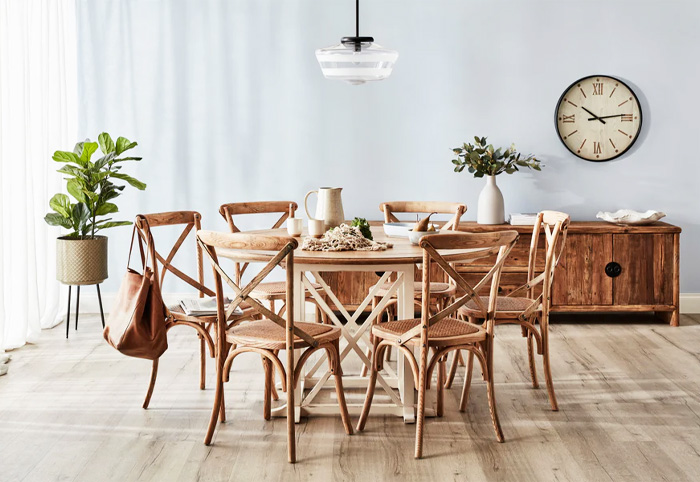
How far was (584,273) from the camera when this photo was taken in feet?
15.7

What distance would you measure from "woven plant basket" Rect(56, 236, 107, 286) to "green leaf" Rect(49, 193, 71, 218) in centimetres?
15

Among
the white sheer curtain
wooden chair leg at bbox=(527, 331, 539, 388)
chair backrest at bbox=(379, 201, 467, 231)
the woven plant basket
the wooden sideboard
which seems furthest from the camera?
the wooden sideboard

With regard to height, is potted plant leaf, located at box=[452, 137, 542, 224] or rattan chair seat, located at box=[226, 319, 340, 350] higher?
potted plant leaf, located at box=[452, 137, 542, 224]

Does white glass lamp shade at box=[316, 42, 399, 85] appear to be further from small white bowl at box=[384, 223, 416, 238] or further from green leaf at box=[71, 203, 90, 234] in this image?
green leaf at box=[71, 203, 90, 234]

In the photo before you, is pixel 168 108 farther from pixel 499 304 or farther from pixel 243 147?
pixel 499 304

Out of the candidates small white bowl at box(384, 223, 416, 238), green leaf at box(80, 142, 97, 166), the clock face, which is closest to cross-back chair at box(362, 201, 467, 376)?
small white bowl at box(384, 223, 416, 238)

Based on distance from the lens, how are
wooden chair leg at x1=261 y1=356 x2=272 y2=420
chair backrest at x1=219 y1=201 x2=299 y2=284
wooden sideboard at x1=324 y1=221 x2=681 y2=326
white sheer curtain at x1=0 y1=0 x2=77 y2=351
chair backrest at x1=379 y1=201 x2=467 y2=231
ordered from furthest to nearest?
wooden sideboard at x1=324 y1=221 x2=681 y2=326 < white sheer curtain at x1=0 y1=0 x2=77 y2=351 < chair backrest at x1=379 y1=201 x2=467 y2=231 < chair backrest at x1=219 y1=201 x2=299 y2=284 < wooden chair leg at x1=261 y1=356 x2=272 y2=420

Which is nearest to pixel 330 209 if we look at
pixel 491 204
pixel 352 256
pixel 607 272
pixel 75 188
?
pixel 352 256

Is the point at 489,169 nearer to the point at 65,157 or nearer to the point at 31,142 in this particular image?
the point at 65,157

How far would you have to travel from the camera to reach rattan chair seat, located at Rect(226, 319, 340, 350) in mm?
2768

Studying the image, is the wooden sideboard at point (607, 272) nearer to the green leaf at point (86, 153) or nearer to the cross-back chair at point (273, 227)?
the cross-back chair at point (273, 227)

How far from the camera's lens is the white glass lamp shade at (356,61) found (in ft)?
10.2

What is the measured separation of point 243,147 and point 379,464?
292cm

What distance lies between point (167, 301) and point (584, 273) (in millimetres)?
2671
